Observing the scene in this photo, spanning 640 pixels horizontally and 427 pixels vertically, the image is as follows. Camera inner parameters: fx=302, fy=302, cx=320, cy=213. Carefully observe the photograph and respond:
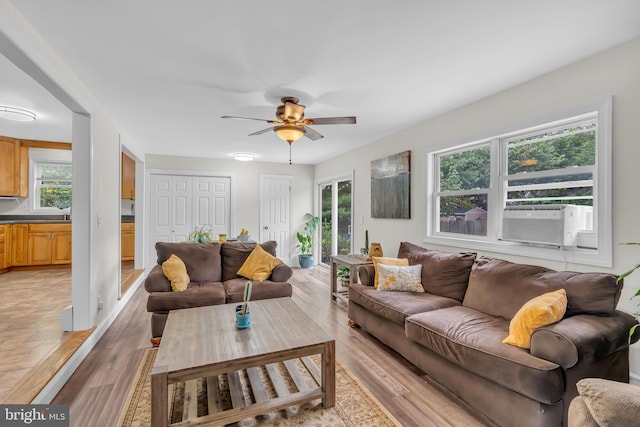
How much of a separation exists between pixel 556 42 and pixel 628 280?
5.44 ft

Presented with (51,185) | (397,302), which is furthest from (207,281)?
(51,185)

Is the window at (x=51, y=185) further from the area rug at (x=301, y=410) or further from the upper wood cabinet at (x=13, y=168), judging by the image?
the area rug at (x=301, y=410)

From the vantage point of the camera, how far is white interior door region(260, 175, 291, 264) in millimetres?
6668

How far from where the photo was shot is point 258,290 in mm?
3223

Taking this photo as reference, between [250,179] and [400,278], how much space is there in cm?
443

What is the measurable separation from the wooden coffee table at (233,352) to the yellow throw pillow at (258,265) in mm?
1139

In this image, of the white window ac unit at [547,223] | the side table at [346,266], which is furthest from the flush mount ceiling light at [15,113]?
the white window ac unit at [547,223]

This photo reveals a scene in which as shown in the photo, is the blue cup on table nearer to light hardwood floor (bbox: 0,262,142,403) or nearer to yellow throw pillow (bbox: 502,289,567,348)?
light hardwood floor (bbox: 0,262,142,403)

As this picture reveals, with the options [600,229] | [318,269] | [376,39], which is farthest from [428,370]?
[318,269]

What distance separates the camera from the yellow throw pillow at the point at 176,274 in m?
3.00

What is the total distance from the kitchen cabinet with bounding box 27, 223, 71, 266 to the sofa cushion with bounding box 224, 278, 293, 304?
4371 millimetres

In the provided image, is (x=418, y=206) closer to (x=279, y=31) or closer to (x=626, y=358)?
(x=626, y=358)

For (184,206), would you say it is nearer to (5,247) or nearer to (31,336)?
(5,247)

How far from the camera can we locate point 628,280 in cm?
202
